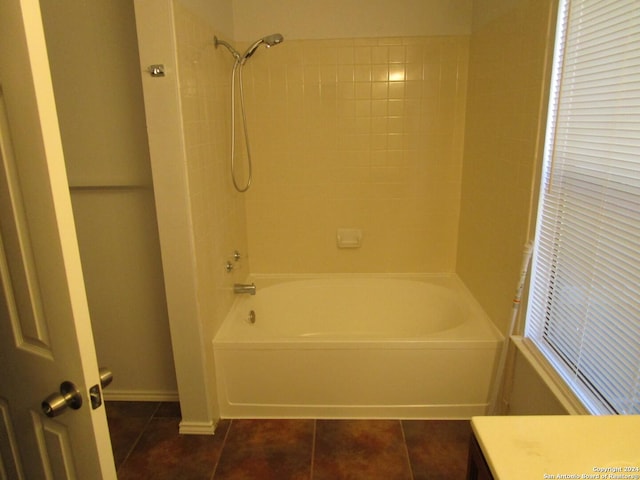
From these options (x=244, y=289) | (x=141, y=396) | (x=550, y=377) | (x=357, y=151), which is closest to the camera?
(x=550, y=377)

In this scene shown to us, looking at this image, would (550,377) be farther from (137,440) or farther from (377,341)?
(137,440)

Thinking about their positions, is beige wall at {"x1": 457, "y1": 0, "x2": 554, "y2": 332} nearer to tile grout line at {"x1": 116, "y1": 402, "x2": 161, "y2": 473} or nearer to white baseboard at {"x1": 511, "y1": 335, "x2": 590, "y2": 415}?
white baseboard at {"x1": 511, "y1": 335, "x2": 590, "y2": 415}

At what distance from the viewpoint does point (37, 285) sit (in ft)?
2.95

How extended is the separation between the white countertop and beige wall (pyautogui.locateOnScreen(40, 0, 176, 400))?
178 cm

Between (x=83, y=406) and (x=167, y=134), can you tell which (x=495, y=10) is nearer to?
(x=167, y=134)

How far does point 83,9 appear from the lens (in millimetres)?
1914

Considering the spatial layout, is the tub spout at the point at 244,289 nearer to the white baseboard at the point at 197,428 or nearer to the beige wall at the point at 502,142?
the white baseboard at the point at 197,428

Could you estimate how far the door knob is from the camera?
2.92 feet

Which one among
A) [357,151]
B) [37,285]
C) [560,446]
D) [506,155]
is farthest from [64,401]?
[357,151]

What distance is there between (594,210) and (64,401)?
1.54m

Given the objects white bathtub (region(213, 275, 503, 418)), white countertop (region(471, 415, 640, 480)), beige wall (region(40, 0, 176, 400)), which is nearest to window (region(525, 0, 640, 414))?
white countertop (region(471, 415, 640, 480))

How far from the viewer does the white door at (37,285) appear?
765mm

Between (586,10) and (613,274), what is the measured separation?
0.85m

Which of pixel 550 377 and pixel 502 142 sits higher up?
pixel 502 142
